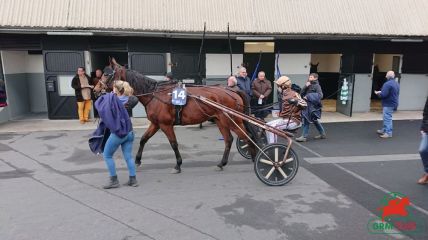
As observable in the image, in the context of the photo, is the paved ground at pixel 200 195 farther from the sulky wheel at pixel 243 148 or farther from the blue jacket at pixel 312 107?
the blue jacket at pixel 312 107

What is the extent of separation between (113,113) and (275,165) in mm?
2740

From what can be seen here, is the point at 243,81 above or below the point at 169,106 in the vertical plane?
above

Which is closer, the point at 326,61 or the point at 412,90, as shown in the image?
the point at 412,90

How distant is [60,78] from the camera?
11312 millimetres

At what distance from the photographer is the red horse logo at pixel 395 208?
15.1 feet

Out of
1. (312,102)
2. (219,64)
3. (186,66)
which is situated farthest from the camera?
(219,64)

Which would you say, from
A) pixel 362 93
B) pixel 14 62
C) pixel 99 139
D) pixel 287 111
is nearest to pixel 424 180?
pixel 287 111

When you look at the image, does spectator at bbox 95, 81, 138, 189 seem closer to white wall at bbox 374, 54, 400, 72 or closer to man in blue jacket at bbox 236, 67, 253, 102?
man in blue jacket at bbox 236, 67, 253, 102

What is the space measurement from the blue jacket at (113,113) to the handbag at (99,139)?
276 mm

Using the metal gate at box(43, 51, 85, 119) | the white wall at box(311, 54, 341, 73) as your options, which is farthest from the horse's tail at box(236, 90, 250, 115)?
the white wall at box(311, 54, 341, 73)

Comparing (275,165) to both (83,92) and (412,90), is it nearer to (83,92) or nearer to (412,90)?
(83,92)

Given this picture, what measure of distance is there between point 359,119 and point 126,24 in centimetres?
841

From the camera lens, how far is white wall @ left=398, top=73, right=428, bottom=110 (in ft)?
42.3

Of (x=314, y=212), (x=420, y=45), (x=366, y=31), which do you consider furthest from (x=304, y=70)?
(x=314, y=212)
